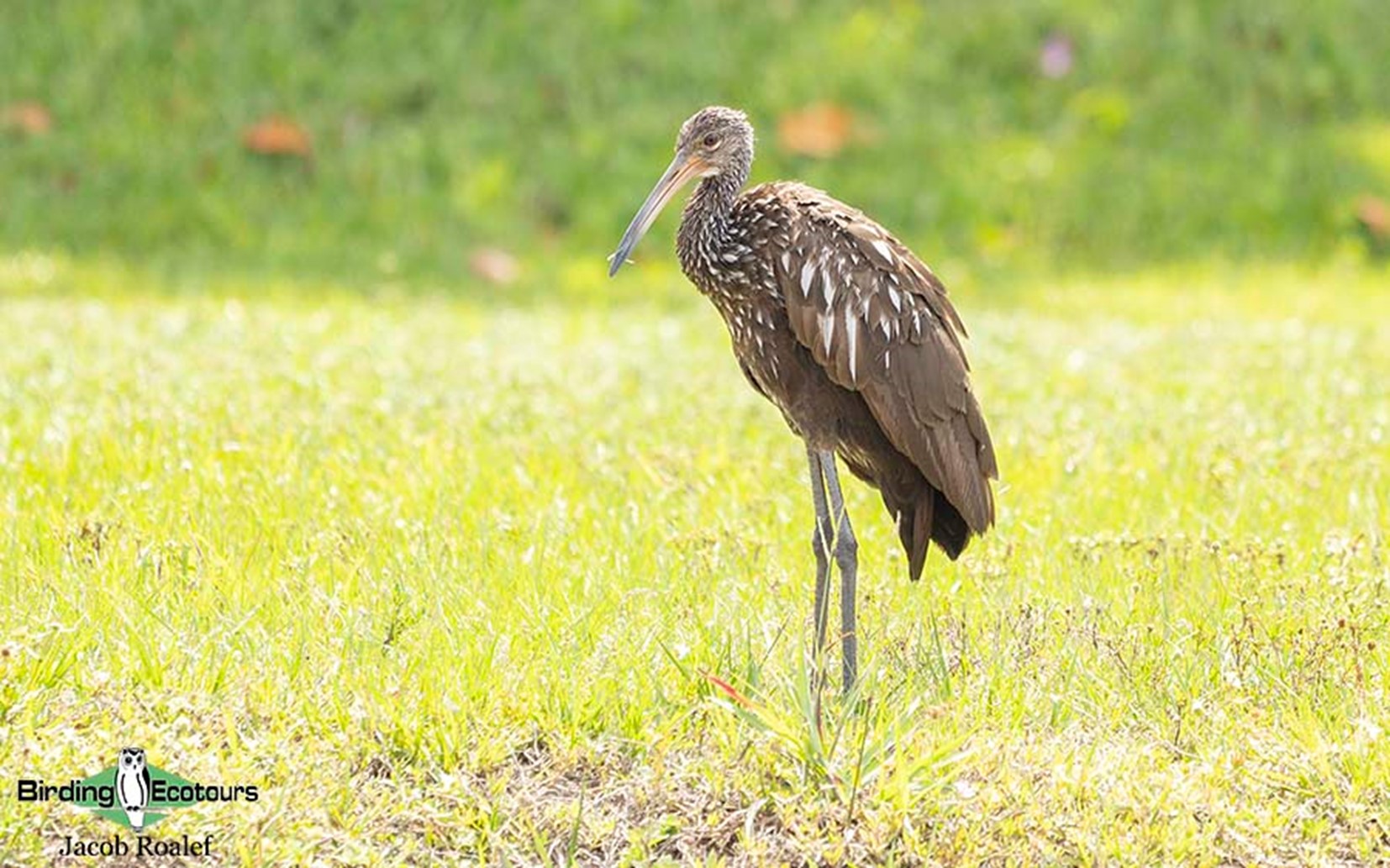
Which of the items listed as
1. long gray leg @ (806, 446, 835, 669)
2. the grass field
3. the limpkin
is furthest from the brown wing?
the grass field

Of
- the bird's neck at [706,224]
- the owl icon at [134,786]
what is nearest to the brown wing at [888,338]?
the bird's neck at [706,224]

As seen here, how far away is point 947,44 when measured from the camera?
50.4 feet

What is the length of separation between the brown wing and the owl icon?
1900 mm

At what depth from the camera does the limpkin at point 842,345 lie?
476 centimetres

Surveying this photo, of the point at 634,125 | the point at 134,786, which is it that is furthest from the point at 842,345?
the point at 634,125

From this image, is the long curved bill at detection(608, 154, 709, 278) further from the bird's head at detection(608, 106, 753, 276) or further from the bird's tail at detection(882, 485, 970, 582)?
the bird's tail at detection(882, 485, 970, 582)

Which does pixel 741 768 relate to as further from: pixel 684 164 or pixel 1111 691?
pixel 684 164

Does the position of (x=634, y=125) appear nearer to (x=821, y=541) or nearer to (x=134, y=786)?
(x=821, y=541)

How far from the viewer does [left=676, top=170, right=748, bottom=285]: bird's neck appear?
16.1 ft

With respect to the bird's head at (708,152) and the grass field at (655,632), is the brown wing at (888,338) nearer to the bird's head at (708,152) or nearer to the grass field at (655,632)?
the bird's head at (708,152)

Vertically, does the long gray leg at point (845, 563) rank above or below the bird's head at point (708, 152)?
below

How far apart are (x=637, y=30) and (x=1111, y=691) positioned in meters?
11.2

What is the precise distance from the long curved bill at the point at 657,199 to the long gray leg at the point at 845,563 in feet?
2.48

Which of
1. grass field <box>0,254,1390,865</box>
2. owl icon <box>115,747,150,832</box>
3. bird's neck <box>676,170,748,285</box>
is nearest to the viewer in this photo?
owl icon <box>115,747,150,832</box>
